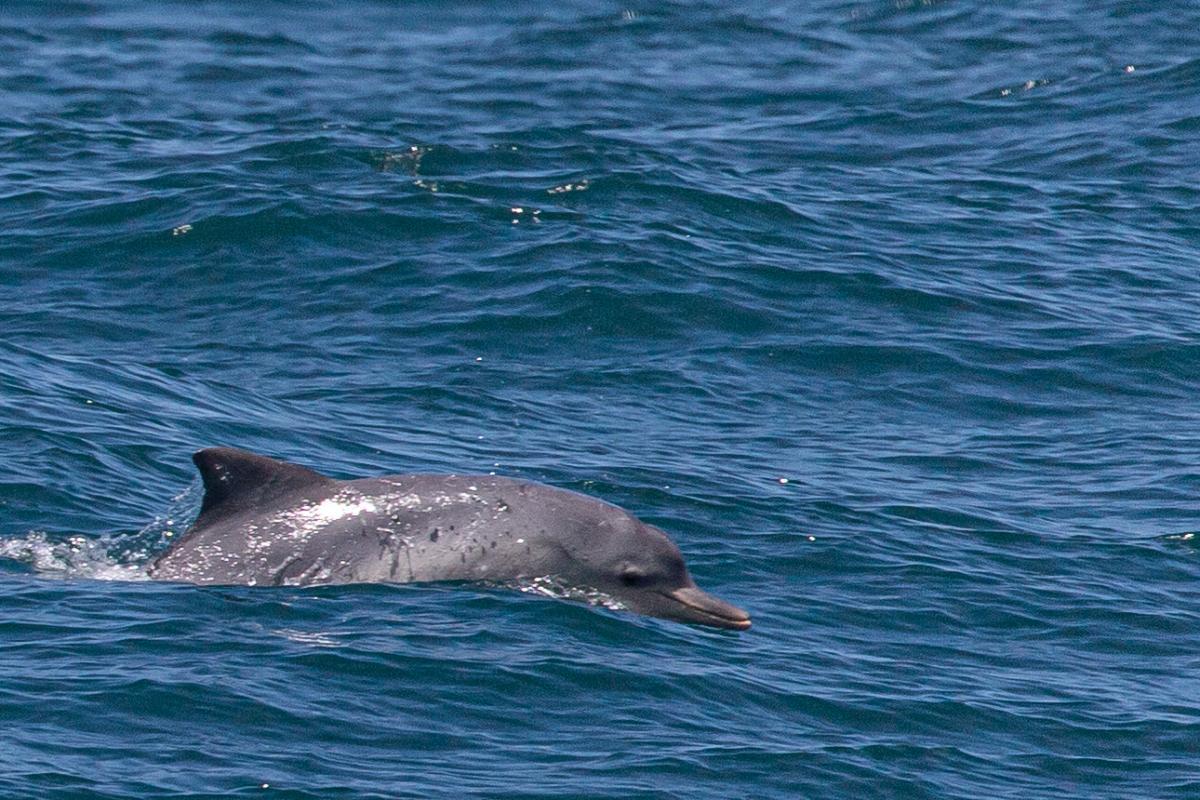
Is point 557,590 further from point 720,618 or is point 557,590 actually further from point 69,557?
point 69,557

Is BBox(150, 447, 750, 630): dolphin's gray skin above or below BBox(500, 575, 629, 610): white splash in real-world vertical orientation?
above

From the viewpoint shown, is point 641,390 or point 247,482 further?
point 641,390

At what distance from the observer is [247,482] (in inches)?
639

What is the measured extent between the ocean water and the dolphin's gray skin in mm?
240

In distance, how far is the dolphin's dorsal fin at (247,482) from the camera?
52.9 feet

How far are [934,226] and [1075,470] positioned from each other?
30.3ft

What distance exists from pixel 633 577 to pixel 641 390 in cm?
744

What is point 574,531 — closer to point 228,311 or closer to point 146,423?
point 146,423

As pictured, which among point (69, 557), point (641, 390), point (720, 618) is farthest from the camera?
point (641, 390)

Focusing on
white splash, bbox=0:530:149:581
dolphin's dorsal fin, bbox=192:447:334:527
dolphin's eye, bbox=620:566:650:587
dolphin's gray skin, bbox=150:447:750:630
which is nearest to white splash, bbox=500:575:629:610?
dolphin's gray skin, bbox=150:447:750:630

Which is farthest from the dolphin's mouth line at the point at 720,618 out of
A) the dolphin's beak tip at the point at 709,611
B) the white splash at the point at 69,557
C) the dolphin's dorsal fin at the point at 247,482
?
the white splash at the point at 69,557

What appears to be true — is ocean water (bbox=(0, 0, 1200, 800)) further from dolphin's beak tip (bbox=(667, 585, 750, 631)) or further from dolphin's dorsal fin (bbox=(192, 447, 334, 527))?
dolphin's dorsal fin (bbox=(192, 447, 334, 527))

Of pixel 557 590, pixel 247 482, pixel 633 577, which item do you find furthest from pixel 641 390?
pixel 247 482

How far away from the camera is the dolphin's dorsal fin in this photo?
16.1 metres
